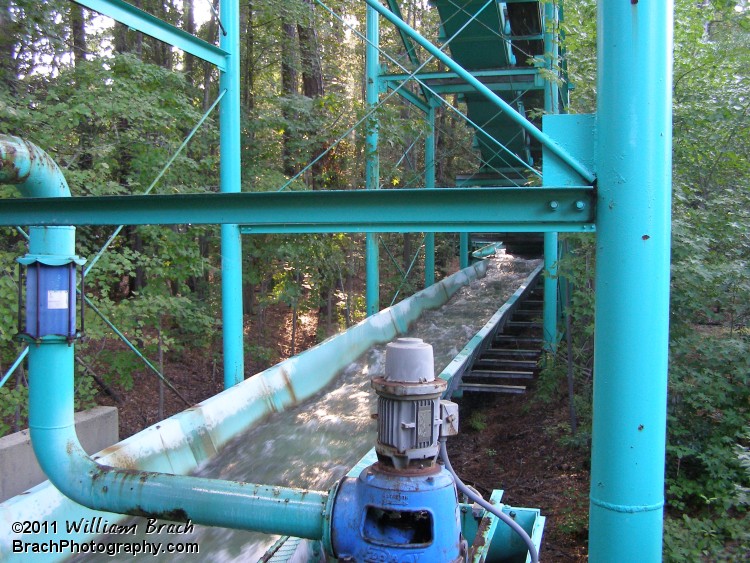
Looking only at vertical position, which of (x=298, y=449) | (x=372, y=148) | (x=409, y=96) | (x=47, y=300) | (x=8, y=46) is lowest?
(x=298, y=449)

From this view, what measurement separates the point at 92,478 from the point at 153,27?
4134mm

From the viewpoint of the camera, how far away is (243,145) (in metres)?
10.6

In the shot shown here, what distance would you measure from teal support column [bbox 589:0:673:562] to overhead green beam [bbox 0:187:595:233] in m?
0.16

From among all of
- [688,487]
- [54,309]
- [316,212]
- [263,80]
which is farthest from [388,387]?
[263,80]

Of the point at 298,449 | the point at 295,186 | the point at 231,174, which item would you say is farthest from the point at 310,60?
the point at 298,449

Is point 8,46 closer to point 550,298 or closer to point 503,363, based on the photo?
point 503,363

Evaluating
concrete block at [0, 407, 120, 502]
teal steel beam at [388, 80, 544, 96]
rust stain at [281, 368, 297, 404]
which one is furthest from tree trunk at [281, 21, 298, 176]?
concrete block at [0, 407, 120, 502]

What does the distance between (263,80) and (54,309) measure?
14768 millimetres

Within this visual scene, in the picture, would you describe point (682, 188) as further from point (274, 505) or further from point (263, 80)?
point (263, 80)

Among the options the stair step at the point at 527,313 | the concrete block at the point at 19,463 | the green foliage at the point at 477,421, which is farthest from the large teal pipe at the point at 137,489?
the stair step at the point at 527,313

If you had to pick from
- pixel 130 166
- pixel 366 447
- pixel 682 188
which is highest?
pixel 130 166

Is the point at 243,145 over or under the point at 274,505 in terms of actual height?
over

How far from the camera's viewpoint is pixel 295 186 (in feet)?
31.9

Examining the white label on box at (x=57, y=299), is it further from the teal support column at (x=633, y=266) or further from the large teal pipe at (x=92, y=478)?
the teal support column at (x=633, y=266)
